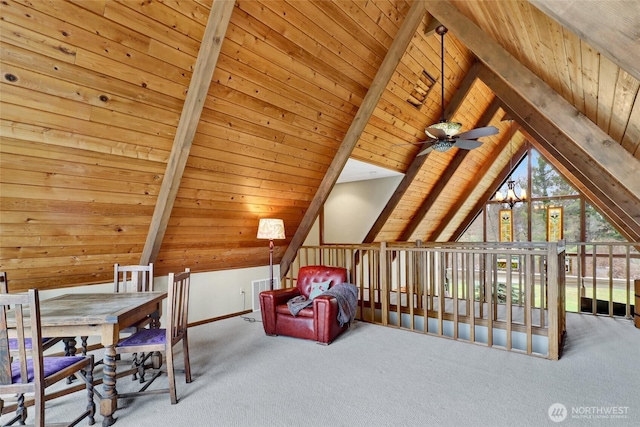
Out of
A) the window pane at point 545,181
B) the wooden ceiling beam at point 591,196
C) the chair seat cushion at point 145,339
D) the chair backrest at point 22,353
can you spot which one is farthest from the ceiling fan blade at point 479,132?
the window pane at point 545,181

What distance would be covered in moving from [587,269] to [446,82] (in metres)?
6.17

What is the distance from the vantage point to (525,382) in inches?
103

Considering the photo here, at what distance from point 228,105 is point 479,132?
290cm

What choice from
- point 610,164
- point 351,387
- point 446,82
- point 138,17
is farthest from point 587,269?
point 138,17

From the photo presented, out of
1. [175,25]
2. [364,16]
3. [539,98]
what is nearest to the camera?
[175,25]

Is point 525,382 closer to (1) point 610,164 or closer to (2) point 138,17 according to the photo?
(1) point 610,164

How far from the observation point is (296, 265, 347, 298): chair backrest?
4.13 meters

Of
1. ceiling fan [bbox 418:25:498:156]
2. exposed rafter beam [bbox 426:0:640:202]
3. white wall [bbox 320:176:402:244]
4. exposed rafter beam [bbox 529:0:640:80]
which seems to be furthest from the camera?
white wall [bbox 320:176:402:244]

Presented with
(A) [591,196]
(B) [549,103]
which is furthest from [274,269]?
(A) [591,196]

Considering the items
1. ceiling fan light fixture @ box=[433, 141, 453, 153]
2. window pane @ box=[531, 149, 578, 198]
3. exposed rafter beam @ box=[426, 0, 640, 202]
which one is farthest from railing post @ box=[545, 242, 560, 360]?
window pane @ box=[531, 149, 578, 198]

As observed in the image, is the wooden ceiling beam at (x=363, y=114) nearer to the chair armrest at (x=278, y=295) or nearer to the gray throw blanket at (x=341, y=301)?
the chair armrest at (x=278, y=295)

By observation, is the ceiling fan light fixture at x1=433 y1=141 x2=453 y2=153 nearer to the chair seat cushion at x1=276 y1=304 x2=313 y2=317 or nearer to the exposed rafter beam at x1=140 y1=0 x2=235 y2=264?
the chair seat cushion at x1=276 y1=304 x2=313 y2=317

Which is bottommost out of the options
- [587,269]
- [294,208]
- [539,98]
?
[587,269]

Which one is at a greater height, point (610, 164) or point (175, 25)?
point (175, 25)
